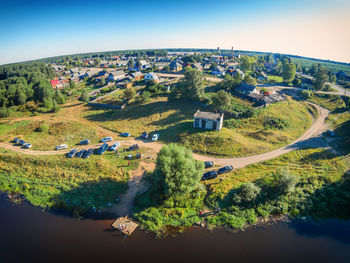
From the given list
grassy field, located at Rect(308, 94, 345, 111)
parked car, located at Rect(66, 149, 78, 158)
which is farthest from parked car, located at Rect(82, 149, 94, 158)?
grassy field, located at Rect(308, 94, 345, 111)

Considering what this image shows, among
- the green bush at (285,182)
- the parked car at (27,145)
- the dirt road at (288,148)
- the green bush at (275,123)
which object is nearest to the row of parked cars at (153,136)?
the dirt road at (288,148)

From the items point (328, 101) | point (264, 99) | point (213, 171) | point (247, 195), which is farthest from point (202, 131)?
point (328, 101)

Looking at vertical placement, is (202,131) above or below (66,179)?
above

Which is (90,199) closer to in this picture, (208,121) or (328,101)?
(208,121)

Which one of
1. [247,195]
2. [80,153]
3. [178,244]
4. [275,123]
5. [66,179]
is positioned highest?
[275,123]

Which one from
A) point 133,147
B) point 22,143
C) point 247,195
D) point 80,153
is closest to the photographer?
point 247,195

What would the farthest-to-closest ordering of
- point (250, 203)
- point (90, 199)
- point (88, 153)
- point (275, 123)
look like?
1. point (275, 123)
2. point (88, 153)
3. point (90, 199)
4. point (250, 203)
